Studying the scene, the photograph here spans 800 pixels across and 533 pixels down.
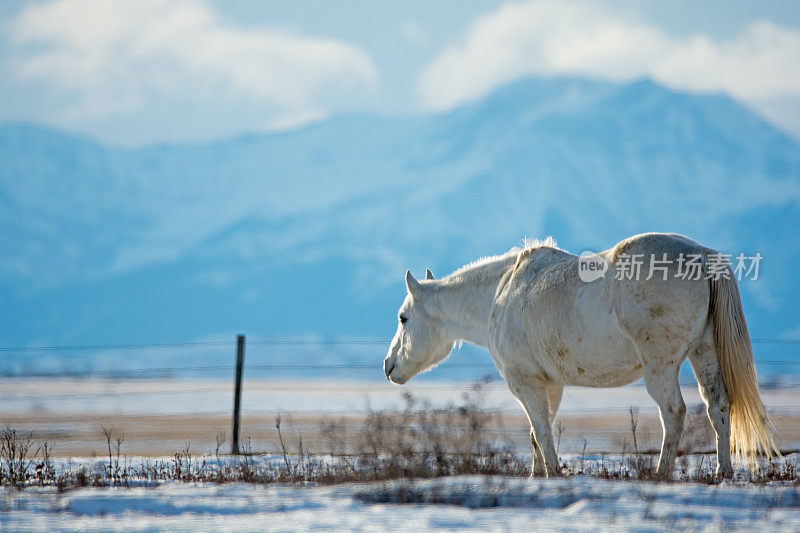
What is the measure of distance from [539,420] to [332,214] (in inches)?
5862

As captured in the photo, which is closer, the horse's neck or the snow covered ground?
the snow covered ground

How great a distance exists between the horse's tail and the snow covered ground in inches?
64.2

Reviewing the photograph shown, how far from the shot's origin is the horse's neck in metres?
8.54

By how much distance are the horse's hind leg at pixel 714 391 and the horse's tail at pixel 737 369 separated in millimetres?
51

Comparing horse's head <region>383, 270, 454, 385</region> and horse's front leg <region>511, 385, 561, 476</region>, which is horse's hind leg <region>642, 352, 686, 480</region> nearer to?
horse's front leg <region>511, 385, 561, 476</region>

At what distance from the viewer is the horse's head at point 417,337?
363 inches

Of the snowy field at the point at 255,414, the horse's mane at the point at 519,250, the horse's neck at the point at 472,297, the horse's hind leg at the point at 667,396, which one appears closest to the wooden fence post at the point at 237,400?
the snowy field at the point at 255,414

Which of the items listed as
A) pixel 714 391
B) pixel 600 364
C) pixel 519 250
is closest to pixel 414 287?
pixel 519 250

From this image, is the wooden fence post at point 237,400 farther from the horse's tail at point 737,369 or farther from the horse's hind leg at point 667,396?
the horse's tail at point 737,369

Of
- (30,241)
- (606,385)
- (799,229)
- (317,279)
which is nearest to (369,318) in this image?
(317,279)

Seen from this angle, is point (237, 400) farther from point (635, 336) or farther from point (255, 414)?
point (255, 414)

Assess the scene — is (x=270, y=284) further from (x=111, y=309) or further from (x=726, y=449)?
(x=726, y=449)

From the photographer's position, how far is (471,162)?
585ft

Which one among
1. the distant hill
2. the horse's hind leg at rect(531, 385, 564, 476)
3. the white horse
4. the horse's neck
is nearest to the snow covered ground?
the white horse
